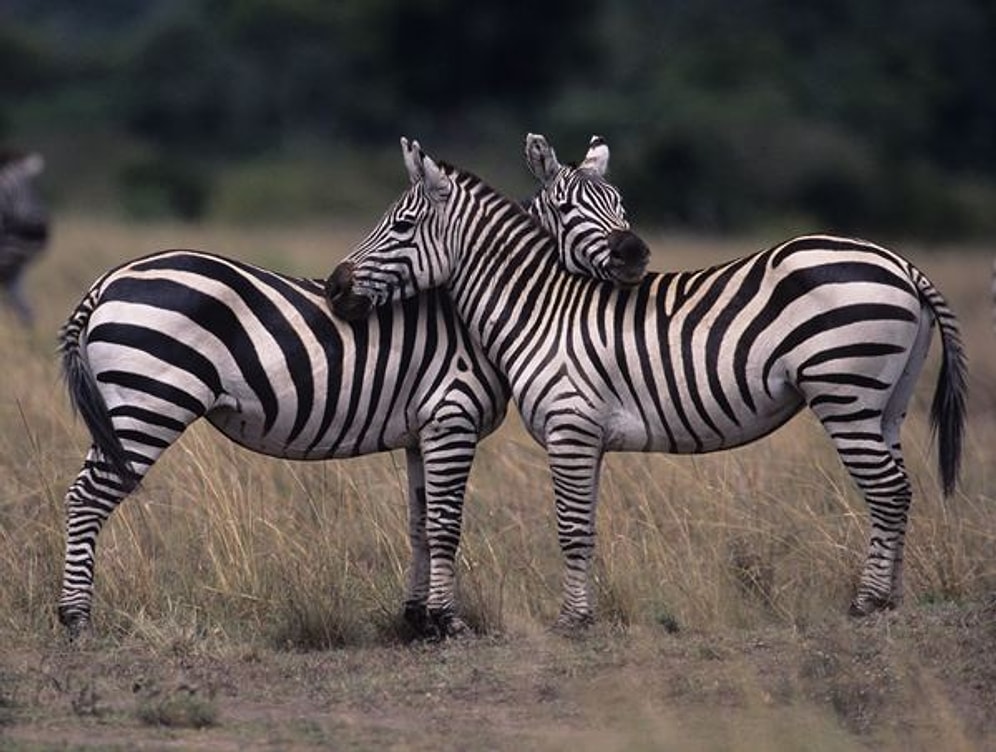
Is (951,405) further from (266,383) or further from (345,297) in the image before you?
(266,383)

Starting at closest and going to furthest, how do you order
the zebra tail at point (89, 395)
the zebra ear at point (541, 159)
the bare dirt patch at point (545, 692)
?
the bare dirt patch at point (545, 692) < the zebra tail at point (89, 395) < the zebra ear at point (541, 159)

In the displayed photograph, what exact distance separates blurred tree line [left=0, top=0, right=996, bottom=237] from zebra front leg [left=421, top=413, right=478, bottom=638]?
25319mm

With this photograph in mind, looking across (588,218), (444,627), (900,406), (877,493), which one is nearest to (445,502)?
(444,627)

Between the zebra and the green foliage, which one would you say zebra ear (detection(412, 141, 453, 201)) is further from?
the green foliage

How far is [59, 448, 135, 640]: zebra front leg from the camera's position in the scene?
7797 millimetres

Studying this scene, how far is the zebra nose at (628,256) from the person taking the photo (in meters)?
7.85

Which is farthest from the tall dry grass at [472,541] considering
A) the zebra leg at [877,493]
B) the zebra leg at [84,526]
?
the zebra leg at [877,493]

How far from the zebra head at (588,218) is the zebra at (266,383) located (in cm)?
2

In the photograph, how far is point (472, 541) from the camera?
905 cm

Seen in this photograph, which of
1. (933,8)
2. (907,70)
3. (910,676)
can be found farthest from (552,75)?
(910,676)

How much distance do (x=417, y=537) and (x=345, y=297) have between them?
43.0 inches

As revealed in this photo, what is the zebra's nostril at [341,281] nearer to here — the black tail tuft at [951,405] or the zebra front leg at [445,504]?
the zebra front leg at [445,504]

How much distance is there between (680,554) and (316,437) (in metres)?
1.92

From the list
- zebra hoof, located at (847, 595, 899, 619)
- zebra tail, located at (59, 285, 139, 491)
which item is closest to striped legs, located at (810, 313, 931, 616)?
zebra hoof, located at (847, 595, 899, 619)
